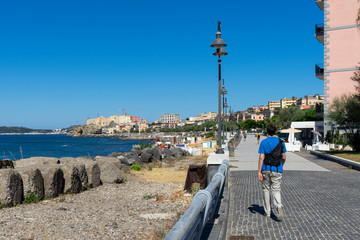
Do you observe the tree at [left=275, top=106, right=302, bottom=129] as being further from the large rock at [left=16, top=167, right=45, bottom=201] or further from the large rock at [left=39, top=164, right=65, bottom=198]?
the large rock at [left=16, top=167, right=45, bottom=201]

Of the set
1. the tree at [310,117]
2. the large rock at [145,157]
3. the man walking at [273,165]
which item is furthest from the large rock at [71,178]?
the tree at [310,117]

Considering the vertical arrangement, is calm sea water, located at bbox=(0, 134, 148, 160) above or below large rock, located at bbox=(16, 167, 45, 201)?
below

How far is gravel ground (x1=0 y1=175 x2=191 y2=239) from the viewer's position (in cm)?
618

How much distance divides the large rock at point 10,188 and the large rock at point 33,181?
163mm

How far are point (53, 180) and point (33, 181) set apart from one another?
27.9 inches

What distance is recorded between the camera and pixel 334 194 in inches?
360

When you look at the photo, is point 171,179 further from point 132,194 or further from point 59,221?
point 59,221

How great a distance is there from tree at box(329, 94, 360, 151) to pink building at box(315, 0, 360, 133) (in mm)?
1626

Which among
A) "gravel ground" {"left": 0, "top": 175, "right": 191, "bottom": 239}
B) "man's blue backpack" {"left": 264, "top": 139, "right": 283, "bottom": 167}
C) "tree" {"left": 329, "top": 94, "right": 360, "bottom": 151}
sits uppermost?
"tree" {"left": 329, "top": 94, "right": 360, "bottom": 151}

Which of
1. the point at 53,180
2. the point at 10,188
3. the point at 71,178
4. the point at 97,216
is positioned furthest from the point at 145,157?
the point at 97,216

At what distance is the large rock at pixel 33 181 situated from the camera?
877 centimetres

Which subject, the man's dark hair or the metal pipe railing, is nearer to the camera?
the metal pipe railing

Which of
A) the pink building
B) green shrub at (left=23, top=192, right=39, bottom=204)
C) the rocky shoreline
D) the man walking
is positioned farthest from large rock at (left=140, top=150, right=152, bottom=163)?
the pink building

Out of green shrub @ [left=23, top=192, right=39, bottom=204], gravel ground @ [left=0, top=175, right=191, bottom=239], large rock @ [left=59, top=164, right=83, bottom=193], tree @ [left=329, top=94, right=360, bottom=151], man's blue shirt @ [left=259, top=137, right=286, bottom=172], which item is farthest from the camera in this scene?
tree @ [left=329, top=94, right=360, bottom=151]
